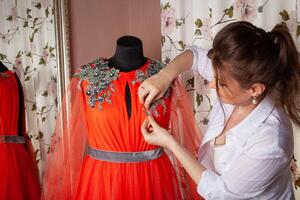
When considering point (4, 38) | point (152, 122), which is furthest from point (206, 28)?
point (4, 38)

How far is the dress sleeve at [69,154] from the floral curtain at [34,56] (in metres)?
0.27

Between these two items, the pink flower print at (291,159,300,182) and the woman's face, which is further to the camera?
the pink flower print at (291,159,300,182)

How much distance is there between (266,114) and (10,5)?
43.1 inches

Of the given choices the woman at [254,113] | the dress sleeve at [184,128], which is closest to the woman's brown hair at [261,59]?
the woman at [254,113]

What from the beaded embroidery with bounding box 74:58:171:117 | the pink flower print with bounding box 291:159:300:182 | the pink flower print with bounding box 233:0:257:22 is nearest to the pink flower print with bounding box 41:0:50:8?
the beaded embroidery with bounding box 74:58:171:117

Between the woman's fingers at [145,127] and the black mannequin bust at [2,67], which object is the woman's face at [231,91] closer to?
the woman's fingers at [145,127]

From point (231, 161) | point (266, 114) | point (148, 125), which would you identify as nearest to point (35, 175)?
point (148, 125)

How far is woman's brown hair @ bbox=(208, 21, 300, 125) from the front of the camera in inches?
30.0

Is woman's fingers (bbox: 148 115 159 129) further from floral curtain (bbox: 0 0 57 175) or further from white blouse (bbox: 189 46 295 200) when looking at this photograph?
floral curtain (bbox: 0 0 57 175)

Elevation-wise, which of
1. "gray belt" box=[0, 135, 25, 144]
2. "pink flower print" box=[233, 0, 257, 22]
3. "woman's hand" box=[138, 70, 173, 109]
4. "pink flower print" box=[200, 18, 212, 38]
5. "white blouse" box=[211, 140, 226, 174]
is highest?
"pink flower print" box=[233, 0, 257, 22]

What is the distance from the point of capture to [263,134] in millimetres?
799

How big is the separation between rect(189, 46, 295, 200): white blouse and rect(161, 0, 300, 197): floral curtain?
362 mm

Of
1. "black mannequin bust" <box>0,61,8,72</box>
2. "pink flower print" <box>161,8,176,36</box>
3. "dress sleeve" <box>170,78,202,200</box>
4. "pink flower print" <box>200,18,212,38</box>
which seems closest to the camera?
"dress sleeve" <box>170,78,202,200</box>

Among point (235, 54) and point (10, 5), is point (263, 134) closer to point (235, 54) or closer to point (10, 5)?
point (235, 54)
